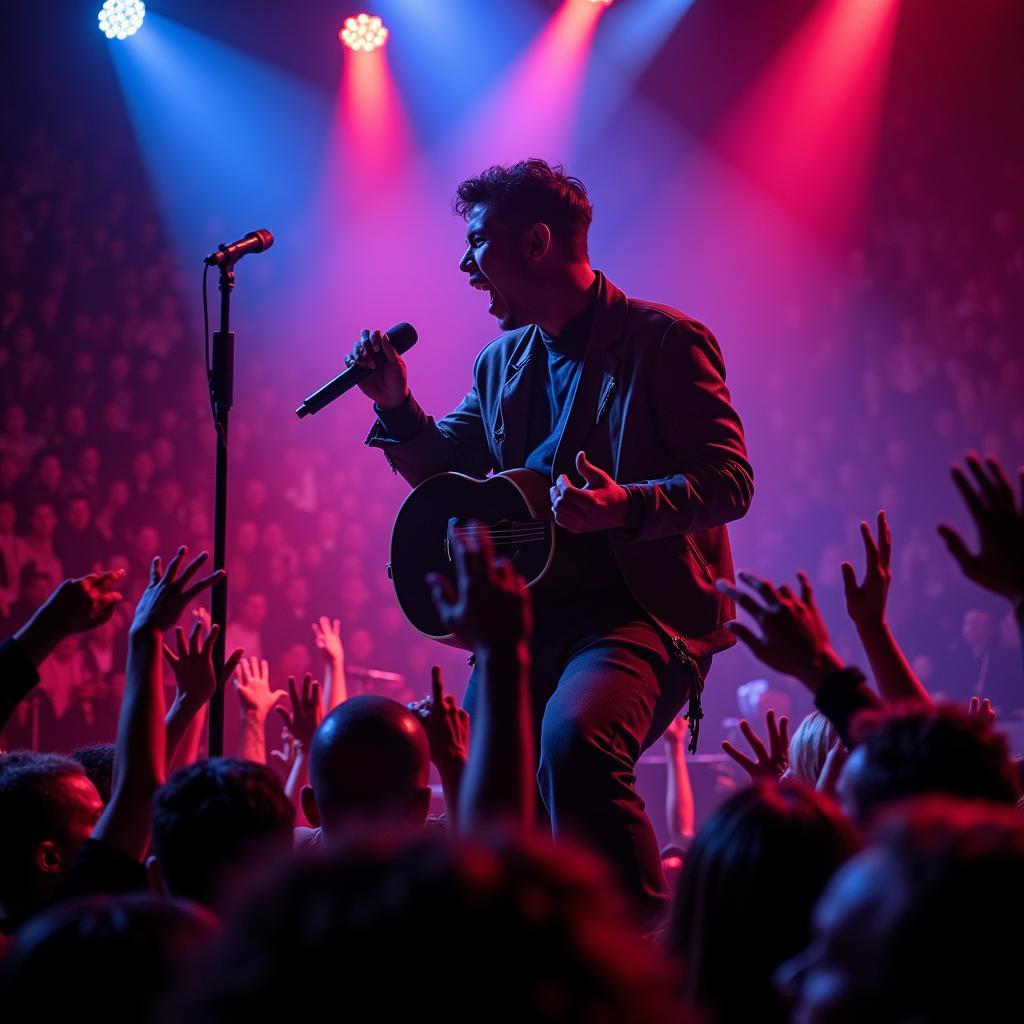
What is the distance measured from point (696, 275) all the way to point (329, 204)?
9.37ft

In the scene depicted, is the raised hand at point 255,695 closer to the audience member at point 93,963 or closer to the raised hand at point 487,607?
the raised hand at point 487,607

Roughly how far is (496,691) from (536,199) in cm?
229

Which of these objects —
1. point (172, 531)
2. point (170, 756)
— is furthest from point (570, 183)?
point (172, 531)

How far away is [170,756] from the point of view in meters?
2.47

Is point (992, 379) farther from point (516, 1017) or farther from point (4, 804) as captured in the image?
point (516, 1017)

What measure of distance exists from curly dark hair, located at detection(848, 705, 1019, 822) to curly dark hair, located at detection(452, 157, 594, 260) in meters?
2.15

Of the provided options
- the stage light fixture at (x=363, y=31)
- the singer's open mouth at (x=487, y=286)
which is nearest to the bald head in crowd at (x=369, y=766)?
the singer's open mouth at (x=487, y=286)

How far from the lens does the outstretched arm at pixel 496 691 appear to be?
1333 millimetres

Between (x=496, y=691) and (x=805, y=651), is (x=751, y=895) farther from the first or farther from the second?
(x=805, y=651)

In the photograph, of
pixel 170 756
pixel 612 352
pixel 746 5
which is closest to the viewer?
pixel 170 756

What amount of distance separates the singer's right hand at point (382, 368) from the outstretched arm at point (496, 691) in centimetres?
184

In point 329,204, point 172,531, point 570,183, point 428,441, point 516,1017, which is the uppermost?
point 329,204

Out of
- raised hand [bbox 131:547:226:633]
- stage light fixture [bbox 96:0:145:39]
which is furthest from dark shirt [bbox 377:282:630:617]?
stage light fixture [bbox 96:0:145:39]

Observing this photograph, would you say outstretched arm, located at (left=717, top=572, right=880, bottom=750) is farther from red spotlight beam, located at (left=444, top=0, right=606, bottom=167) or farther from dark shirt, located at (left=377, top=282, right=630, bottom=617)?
red spotlight beam, located at (left=444, top=0, right=606, bottom=167)
